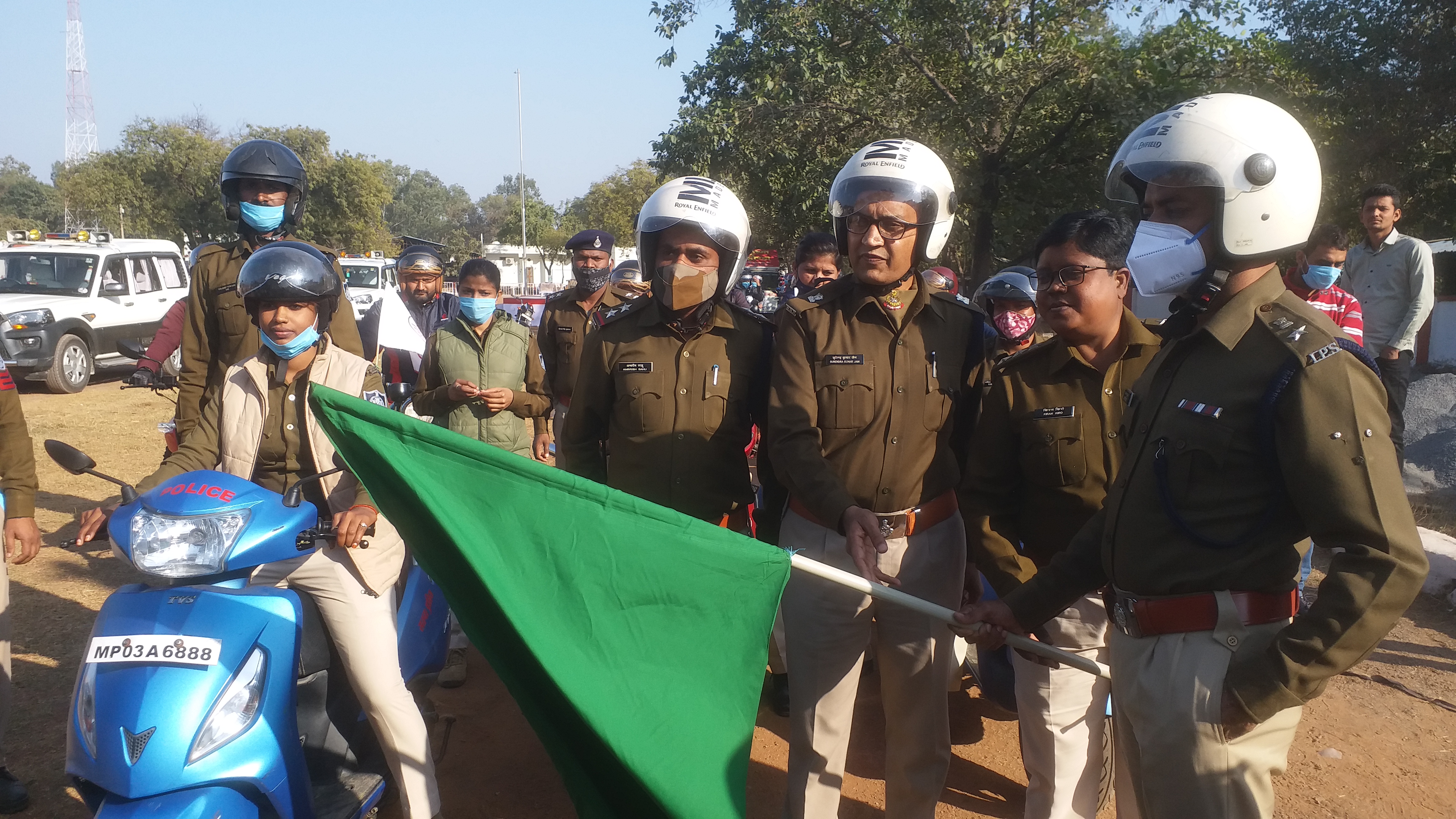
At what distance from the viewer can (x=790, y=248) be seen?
1648cm

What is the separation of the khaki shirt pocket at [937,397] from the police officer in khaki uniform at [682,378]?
621 mm

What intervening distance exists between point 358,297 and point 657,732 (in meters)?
16.8

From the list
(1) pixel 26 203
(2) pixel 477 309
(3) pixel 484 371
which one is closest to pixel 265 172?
(2) pixel 477 309

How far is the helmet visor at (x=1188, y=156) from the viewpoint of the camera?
2.11 m

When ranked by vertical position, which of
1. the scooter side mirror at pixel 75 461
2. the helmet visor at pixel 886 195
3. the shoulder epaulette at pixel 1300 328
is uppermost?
the helmet visor at pixel 886 195

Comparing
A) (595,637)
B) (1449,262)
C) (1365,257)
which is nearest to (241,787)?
(595,637)

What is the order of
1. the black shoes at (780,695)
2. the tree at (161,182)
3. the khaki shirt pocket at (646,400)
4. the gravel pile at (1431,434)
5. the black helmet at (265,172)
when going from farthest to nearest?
the tree at (161,182), the gravel pile at (1431,434), the black shoes at (780,695), the black helmet at (265,172), the khaki shirt pocket at (646,400)

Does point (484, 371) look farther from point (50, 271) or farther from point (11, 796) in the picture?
point (50, 271)

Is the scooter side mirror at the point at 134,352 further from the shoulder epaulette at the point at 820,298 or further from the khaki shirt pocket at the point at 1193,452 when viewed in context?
the khaki shirt pocket at the point at 1193,452

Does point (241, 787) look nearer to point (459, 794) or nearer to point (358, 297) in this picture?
point (459, 794)

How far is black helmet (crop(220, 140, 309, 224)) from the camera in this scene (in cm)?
438

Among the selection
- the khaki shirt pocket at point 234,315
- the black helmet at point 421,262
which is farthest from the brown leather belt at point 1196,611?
the black helmet at point 421,262

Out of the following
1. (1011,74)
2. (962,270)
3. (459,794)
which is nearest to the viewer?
(459,794)

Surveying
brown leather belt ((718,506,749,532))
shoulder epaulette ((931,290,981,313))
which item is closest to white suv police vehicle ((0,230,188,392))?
brown leather belt ((718,506,749,532))
